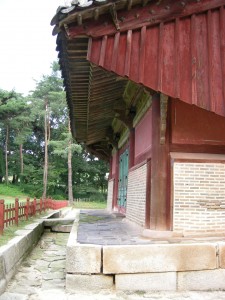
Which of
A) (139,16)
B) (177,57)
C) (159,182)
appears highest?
(139,16)

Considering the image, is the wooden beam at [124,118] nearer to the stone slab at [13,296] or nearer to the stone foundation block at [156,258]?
the stone foundation block at [156,258]

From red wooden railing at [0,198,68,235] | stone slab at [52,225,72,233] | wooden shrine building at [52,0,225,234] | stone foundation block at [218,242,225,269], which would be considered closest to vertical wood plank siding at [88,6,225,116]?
wooden shrine building at [52,0,225,234]

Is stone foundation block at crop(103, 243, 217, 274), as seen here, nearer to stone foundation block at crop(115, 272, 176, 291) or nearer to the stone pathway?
stone foundation block at crop(115, 272, 176, 291)

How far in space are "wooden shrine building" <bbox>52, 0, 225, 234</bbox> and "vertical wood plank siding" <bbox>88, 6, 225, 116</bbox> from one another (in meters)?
0.01

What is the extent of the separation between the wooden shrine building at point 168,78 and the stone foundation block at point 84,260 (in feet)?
4.59

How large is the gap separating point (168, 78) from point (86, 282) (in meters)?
3.09

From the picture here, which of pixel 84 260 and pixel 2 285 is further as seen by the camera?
pixel 2 285

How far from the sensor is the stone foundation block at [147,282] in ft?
14.7

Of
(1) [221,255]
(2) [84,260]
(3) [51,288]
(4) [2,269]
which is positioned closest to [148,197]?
(1) [221,255]

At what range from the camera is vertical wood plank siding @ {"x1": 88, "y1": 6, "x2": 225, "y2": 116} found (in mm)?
4742

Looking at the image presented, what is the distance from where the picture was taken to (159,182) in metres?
5.55

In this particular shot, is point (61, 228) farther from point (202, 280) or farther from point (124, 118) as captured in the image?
point (202, 280)

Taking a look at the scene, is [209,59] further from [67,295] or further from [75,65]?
[67,295]

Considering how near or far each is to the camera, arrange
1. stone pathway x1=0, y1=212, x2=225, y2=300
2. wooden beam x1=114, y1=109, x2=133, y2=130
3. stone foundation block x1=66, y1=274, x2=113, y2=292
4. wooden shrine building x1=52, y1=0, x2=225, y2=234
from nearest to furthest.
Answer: stone pathway x1=0, y1=212, x2=225, y2=300, stone foundation block x1=66, y1=274, x2=113, y2=292, wooden shrine building x1=52, y1=0, x2=225, y2=234, wooden beam x1=114, y1=109, x2=133, y2=130
